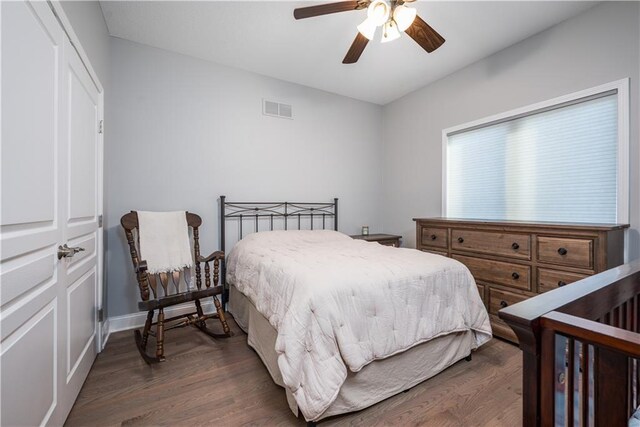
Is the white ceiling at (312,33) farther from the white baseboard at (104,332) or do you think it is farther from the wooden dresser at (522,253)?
the white baseboard at (104,332)

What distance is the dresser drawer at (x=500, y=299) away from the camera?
7.15ft

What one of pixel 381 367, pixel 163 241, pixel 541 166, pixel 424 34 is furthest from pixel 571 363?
pixel 163 241

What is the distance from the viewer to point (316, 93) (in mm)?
3547

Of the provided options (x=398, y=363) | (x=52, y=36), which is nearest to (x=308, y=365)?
(x=398, y=363)

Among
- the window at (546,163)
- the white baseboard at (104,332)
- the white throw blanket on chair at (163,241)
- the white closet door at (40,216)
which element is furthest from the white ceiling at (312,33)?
the white baseboard at (104,332)

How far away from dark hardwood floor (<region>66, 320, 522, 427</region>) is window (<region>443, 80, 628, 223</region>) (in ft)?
4.40

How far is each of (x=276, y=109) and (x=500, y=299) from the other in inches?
119

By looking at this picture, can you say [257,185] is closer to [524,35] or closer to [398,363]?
[398,363]

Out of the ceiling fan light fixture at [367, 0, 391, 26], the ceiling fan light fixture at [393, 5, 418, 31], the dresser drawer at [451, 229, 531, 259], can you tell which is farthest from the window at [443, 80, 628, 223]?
the ceiling fan light fixture at [367, 0, 391, 26]

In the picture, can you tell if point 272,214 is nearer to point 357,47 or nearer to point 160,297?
point 160,297

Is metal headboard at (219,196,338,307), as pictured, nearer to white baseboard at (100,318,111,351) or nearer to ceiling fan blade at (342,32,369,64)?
white baseboard at (100,318,111,351)

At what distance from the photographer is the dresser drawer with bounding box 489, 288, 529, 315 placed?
7.15 ft

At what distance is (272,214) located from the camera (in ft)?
10.6

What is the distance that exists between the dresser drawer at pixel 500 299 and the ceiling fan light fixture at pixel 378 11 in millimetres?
2271
